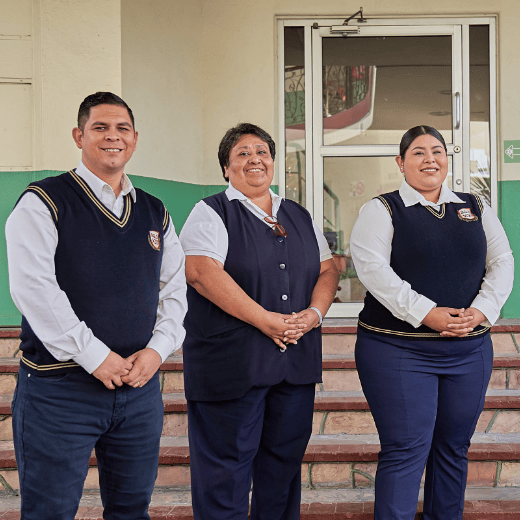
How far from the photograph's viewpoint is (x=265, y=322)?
208 cm

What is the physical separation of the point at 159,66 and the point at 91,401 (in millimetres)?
3044

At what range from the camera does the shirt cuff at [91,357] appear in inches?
66.1

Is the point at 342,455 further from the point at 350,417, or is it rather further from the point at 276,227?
the point at 276,227

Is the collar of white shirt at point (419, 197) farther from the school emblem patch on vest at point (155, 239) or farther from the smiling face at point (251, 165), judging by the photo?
the school emblem patch on vest at point (155, 239)

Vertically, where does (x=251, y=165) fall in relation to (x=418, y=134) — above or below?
below

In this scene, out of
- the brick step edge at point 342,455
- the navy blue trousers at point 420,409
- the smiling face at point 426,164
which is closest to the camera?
the navy blue trousers at point 420,409

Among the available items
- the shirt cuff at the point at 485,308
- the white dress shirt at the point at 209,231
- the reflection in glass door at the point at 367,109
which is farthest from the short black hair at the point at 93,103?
the reflection in glass door at the point at 367,109

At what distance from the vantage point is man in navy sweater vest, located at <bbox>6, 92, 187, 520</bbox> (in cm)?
167

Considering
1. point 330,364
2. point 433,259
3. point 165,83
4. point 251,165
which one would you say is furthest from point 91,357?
point 165,83

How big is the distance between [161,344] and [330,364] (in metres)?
1.83

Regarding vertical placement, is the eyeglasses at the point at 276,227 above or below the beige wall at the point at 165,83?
below

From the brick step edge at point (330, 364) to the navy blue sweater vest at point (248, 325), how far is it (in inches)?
49.9

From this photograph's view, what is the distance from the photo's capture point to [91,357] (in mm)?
1683

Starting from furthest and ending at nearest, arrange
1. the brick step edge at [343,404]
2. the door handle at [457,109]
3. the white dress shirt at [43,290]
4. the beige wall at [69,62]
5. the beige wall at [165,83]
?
the door handle at [457,109], the beige wall at [165,83], the beige wall at [69,62], the brick step edge at [343,404], the white dress shirt at [43,290]
